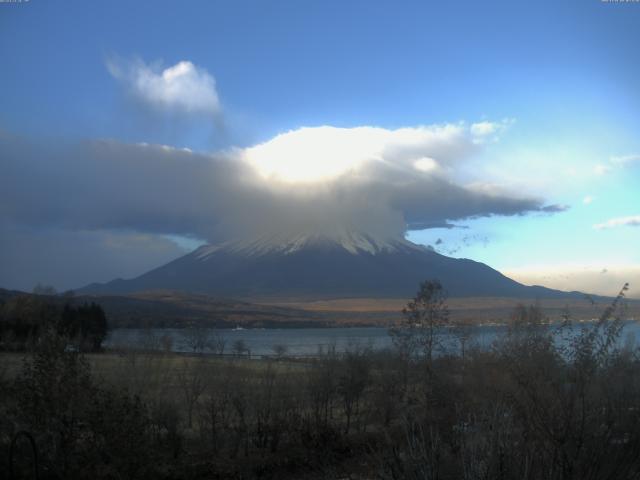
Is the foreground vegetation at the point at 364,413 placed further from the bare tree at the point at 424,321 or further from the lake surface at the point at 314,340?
the lake surface at the point at 314,340

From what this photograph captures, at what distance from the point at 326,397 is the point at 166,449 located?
7.85 meters

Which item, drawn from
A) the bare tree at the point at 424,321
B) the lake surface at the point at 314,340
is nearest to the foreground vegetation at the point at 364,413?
the bare tree at the point at 424,321

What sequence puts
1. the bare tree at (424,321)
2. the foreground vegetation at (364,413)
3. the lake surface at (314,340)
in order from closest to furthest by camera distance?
the foreground vegetation at (364,413)
the bare tree at (424,321)
the lake surface at (314,340)

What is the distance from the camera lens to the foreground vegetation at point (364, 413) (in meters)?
6.84

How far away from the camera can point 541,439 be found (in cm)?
719

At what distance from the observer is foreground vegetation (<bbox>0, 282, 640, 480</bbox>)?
22.5 feet

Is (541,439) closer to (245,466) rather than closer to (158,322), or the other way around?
(245,466)

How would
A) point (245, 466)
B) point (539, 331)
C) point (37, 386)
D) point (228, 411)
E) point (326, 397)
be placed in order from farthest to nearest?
1. point (326, 397)
2. point (228, 411)
3. point (539, 331)
4. point (245, 466)
5. point (37, 386)

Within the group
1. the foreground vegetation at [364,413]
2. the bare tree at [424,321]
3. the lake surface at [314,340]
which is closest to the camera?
the foreground vegetation at [364,413]

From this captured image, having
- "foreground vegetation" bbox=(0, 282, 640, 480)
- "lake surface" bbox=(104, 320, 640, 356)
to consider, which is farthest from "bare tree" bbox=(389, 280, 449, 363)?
"lake surface" bbox=(104, 320, 640, 356)

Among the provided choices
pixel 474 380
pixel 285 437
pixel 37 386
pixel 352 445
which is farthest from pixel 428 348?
pixel 37 386

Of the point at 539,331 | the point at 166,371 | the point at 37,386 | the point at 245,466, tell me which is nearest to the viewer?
the point at 37,386

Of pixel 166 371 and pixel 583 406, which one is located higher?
pixel 583 406

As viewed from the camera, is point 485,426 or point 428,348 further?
point 428,348
